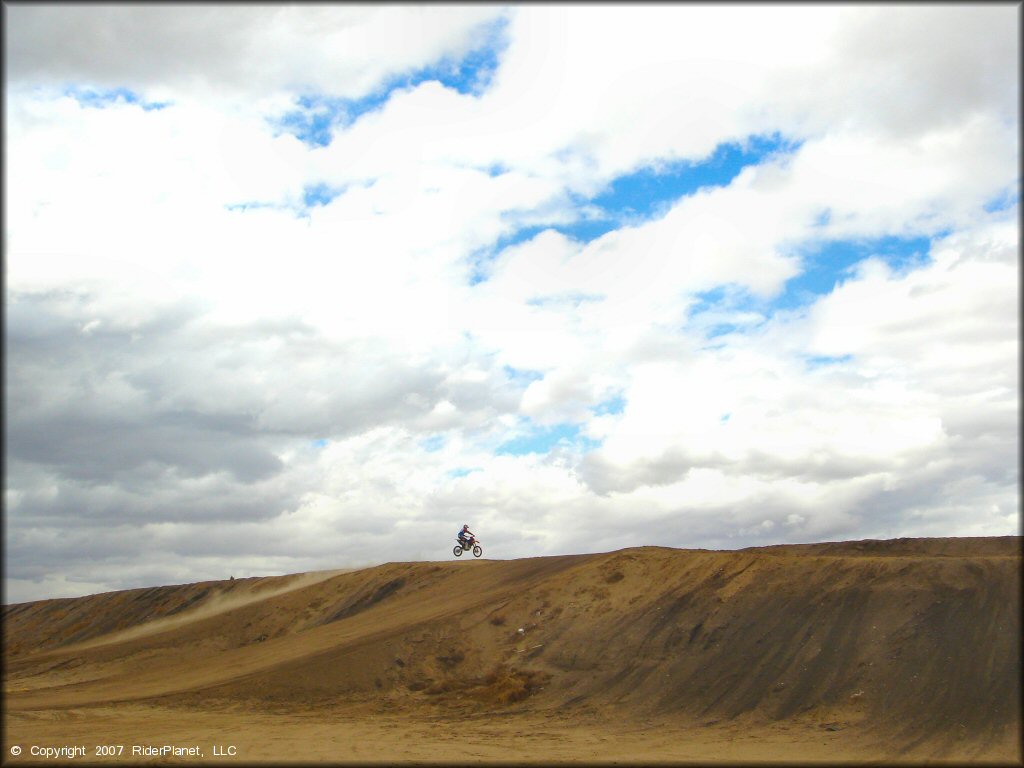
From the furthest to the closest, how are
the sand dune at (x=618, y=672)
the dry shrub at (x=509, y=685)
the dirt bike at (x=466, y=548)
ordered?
the dirt bike at (x=466, y=548), the dry shrub at (x=509, y=685), the sand dune at (x=618, y=672)

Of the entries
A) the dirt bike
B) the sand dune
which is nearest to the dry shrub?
the sand dune

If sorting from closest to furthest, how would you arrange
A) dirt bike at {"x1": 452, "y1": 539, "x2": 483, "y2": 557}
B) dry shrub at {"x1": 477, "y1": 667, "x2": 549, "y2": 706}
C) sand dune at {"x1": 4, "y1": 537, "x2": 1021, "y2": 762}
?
sand dune at {"x1": 4, "y1": 537, "x2": 1021, "y2": 762} → dry shrub at {"x1": 477, "y1": 667, "x2": 549, "y2": 706} → dirt bike at {"x1": 452, "y1": 539, "x2": 483, "y2": 557}

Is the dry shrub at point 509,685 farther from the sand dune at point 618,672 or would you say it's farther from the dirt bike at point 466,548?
the dirt bike at point 466,548

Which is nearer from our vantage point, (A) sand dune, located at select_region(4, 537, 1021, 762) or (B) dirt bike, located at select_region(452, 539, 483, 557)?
(A) sand dune, located at select_region(4, 537, 1021, 762)

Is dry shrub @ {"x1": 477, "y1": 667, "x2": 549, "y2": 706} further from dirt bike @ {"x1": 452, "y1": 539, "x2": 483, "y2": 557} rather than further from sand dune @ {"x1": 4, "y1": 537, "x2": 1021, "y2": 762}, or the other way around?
dirt bike @ {"x1": 452, "y1": 539, "x2": 483, "y2": 557}

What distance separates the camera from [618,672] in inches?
1001

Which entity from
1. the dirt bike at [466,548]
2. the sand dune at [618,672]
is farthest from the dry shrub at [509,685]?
the dirt bike at [466,548]

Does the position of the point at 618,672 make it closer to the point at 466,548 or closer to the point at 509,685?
the point at 509,685

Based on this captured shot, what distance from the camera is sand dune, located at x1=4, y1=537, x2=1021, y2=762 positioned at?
1941 cm

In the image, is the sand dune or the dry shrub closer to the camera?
the sand dune

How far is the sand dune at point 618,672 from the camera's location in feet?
63.7

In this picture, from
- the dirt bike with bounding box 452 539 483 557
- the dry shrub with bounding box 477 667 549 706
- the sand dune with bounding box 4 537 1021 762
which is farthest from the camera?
the dirt bike with bounding box 452 539 483 557

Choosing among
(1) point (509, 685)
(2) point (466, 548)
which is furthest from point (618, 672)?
(2) point (466, 548)

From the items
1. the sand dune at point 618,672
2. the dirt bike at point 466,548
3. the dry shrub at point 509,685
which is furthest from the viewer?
the dirt bike at point 466,548
